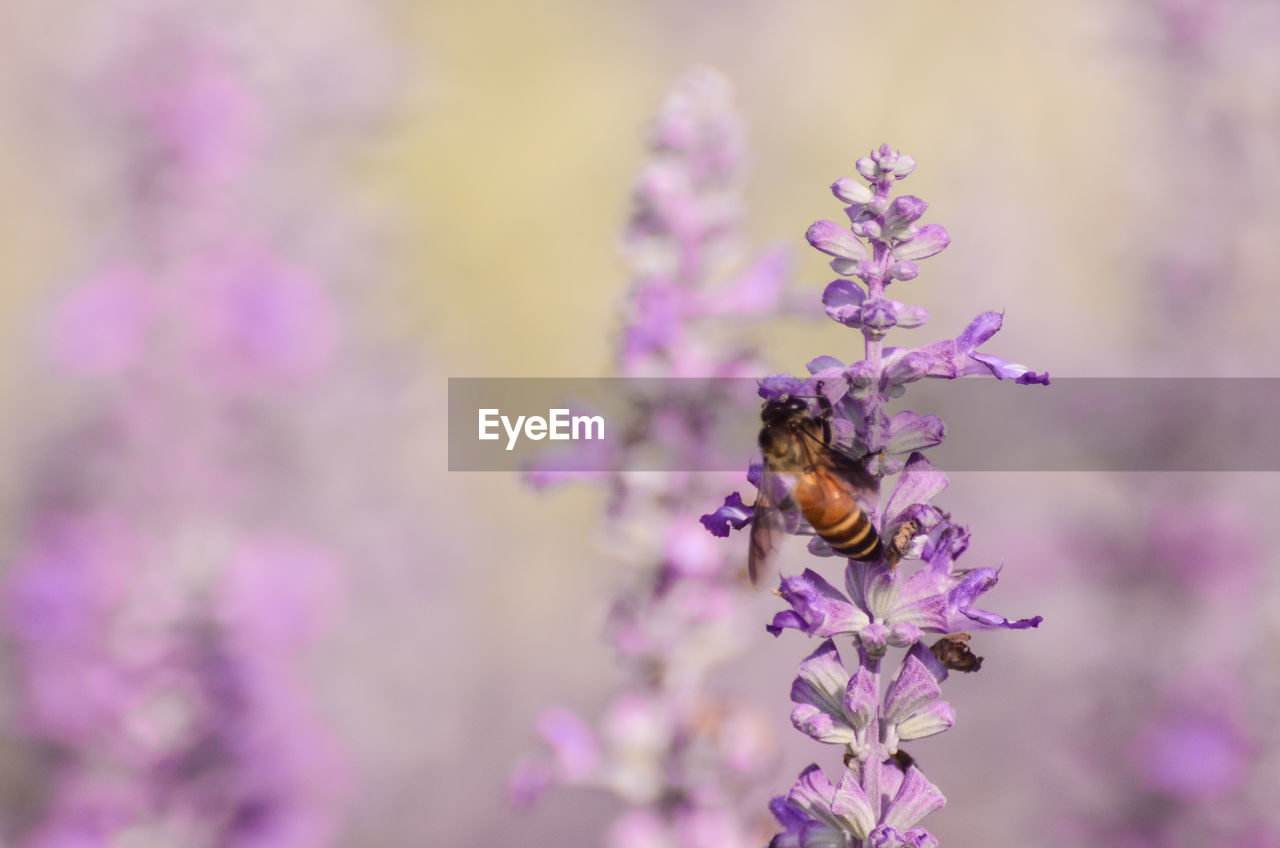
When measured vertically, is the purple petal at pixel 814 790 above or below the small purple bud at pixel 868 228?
below

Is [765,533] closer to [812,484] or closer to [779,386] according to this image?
[812,484]

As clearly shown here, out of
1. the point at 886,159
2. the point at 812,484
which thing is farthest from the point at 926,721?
the point at 886,159

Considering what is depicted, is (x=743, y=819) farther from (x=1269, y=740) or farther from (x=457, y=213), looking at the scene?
(x=457, y=213)

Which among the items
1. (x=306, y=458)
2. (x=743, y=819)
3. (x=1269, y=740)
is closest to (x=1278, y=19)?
(x=1269, y=740)

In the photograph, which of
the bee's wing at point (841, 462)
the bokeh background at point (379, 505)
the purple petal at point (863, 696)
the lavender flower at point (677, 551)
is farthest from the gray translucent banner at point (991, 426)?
the purple petal at point (863, 696)

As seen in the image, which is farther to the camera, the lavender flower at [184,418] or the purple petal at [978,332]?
the lavender flower at [184,418]

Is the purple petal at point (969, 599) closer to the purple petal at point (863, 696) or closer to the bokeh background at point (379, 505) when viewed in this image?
the purple petal at point (863, 696)

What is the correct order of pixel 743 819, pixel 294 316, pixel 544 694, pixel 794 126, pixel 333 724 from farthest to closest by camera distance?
pixel 794 126 < pixel 544 694 < pixel 333 724 < pixel 294 316 < pixel 743 819
